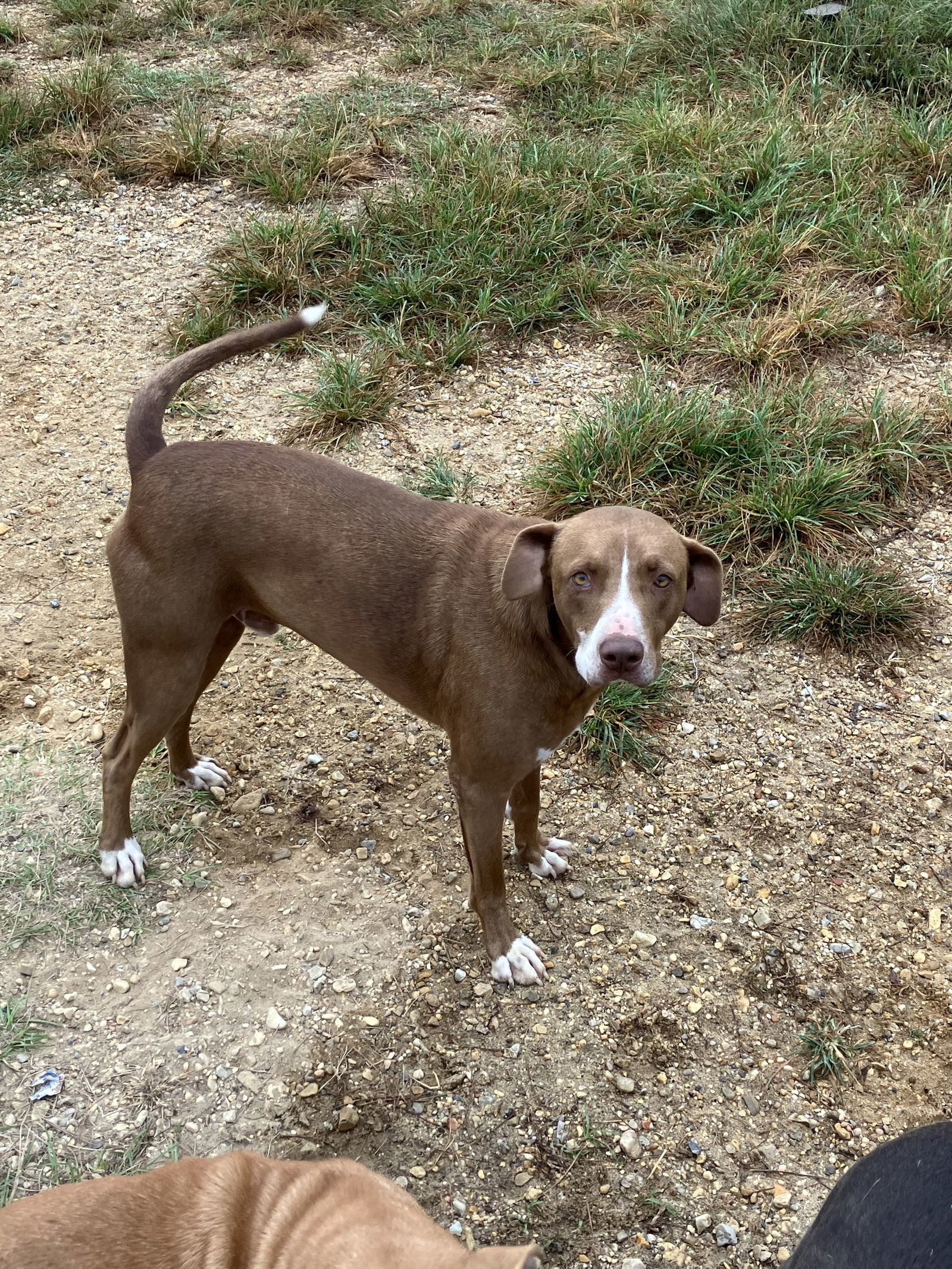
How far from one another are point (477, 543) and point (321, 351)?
109 inches

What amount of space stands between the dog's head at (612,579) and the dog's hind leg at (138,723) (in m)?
1.10

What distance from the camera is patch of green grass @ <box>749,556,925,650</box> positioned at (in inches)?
170

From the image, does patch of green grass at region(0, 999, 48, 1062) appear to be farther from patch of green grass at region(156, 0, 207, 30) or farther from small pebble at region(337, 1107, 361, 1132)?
patch of green grass at region(156, 0, 207, 30)

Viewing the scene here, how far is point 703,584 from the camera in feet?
9.68

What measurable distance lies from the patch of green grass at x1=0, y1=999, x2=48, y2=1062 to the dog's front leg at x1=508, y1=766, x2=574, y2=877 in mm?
1580

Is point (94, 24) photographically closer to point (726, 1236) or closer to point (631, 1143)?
point (631, 1143)

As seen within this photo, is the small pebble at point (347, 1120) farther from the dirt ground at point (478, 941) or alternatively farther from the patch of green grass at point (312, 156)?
the patch of green grass at point (312, 156)

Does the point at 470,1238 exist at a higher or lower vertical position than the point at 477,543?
lower

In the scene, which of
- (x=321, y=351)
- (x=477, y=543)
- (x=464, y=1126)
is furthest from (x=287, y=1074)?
(x=321, y=351)

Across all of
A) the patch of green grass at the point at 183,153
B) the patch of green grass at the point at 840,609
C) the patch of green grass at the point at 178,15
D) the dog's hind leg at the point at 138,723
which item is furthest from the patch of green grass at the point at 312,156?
the dog's hind leg at the point at 138,723

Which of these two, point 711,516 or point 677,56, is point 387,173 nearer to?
point 677,56

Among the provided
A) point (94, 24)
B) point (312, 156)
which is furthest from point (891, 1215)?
point (94, 24)

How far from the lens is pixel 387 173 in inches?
265

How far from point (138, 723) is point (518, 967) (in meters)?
1.44
